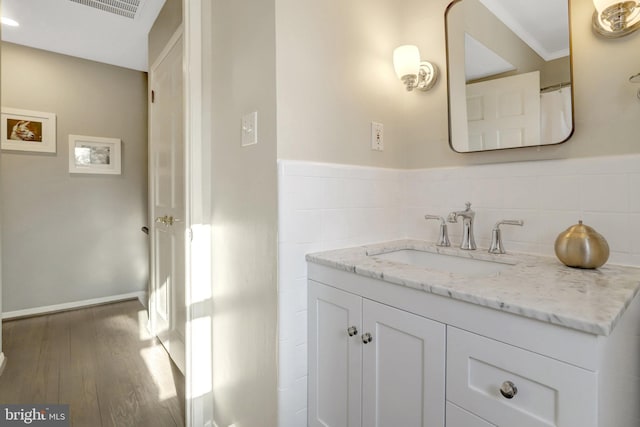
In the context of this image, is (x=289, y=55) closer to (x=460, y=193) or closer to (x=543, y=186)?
(x=460, y=193)

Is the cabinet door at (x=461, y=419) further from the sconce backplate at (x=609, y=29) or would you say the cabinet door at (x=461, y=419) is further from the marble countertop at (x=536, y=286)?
the sconce backplate at (x=609, y=29)

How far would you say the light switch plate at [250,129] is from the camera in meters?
1.20

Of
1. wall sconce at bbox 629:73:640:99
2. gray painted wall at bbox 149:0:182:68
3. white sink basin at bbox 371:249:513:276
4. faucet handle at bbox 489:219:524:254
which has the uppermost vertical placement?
gray painted wall at bbox 149:0:182:68

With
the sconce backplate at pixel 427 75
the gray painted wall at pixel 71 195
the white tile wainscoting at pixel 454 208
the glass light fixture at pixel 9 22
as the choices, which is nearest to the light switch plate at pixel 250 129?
the white tile wainscoting at pixel 454 208

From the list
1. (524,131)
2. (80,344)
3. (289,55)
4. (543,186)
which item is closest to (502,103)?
(524,131)

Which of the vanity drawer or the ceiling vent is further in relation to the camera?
the ceiling vent

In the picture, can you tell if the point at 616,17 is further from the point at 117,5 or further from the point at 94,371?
the point at 94,371

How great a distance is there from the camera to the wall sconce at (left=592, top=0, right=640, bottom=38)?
37.0 inches

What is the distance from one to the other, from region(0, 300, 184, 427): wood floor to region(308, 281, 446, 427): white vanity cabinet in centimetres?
106

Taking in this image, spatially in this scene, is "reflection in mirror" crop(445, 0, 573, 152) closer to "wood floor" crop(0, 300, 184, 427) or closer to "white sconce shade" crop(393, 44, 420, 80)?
"white sconce shade" crop(393, 44, 420, 80)

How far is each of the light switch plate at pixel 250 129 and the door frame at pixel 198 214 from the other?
1.29 ft

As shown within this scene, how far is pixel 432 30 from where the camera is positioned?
144 cm

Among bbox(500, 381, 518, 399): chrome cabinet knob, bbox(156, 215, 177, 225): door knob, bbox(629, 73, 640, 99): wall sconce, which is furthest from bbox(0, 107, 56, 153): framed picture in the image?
bbox(629, 73, 640, 99): wall sconce

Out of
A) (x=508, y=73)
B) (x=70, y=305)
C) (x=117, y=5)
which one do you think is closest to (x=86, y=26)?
(x=117, y=5)
